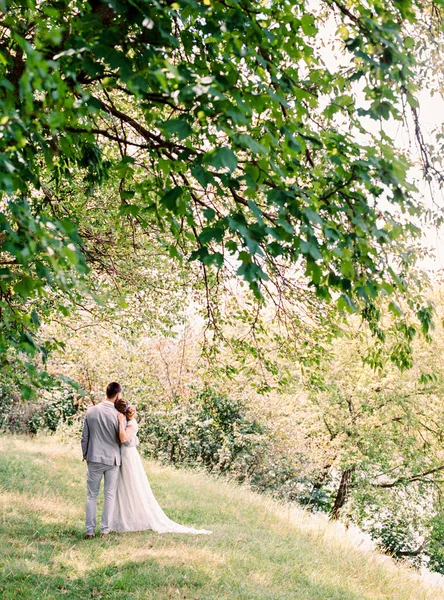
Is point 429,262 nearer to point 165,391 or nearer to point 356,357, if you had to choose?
point 165,391

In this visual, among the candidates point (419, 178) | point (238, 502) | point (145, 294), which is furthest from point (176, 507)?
point (419, 178)

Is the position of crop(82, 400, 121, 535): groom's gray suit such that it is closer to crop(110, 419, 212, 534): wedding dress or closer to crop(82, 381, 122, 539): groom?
crop(82, 381, 122, 539): groom

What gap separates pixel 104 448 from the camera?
852 cm

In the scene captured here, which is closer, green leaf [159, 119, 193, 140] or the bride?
green leaf [159, 119, 193, 140]

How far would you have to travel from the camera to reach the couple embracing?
27.6ft

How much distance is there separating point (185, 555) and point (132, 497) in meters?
1.90

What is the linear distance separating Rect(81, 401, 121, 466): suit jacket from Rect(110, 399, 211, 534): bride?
128 millimetres

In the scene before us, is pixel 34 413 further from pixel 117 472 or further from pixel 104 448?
pixel 104 448

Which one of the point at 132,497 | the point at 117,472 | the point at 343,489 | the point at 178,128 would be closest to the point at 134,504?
the point at 132,497

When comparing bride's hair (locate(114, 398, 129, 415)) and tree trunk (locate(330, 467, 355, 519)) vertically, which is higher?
bride's hair (locate(114, 398, 129, 415))

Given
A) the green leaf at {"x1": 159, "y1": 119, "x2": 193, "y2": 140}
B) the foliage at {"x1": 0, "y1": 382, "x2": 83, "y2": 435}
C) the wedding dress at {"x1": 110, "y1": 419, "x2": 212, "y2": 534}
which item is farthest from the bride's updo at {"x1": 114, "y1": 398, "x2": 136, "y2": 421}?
the foliage at {"x1": 0, "y1": 382, "x2": 83, "y2": 435}

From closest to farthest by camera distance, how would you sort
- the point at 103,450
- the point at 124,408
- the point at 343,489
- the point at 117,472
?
the point at 103,450
the point at 117,472
the point at 124,408
the point at 343,489

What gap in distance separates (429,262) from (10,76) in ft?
19.4

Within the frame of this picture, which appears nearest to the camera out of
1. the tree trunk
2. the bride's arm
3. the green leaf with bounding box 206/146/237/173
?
the green leaf with bounding box 206/146/237/173
